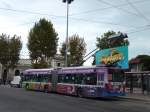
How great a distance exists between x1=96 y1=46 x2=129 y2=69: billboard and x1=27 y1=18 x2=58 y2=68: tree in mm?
32176

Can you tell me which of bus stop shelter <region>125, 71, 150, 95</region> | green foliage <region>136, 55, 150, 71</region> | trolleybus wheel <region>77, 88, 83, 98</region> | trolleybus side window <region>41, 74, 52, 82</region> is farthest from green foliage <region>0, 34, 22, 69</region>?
trolleybus wheel <region>77, 88, 83, 98</region>

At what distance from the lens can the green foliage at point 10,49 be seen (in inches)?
3509

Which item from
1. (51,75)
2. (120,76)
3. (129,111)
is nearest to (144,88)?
(120,76)

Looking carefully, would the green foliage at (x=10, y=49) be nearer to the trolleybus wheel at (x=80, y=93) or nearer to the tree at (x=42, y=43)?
the tree at (x=42, y=43)

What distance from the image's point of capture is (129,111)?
2272 cm

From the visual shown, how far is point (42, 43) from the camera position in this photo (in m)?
76.3

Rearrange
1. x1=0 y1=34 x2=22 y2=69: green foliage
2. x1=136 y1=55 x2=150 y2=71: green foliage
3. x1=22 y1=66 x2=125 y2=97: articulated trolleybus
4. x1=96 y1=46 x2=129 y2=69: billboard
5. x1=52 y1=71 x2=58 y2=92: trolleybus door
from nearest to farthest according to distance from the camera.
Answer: x1=22 y1=66 x2=125 y2=97: articulated trolleybus < x1=96 y1=46 x2=129 y2=69: billboard < x1=52 y1=71 x2=58 y2=92: trolleybus door < x1=136 y1=55 x2=150 y2=71: green foliage < x1=0 y1=34 x2=22 y2=69: green foliage

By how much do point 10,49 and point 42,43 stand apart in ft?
49.8

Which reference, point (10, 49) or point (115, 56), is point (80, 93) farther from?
point (10, 49)

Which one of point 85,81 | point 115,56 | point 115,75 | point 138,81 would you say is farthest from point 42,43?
point 115,75

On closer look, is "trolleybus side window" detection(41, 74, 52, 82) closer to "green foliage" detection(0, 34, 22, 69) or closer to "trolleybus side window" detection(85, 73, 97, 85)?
"trolleybus side window" detection(85, 73, 97, 85)

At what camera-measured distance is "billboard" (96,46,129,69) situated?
134 feet

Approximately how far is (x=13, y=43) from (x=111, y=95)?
58736mm

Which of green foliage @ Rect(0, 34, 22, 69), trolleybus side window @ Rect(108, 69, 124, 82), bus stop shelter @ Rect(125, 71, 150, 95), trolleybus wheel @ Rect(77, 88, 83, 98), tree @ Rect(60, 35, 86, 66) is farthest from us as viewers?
green foliage @ Rect(0, 34, 22, 69)
